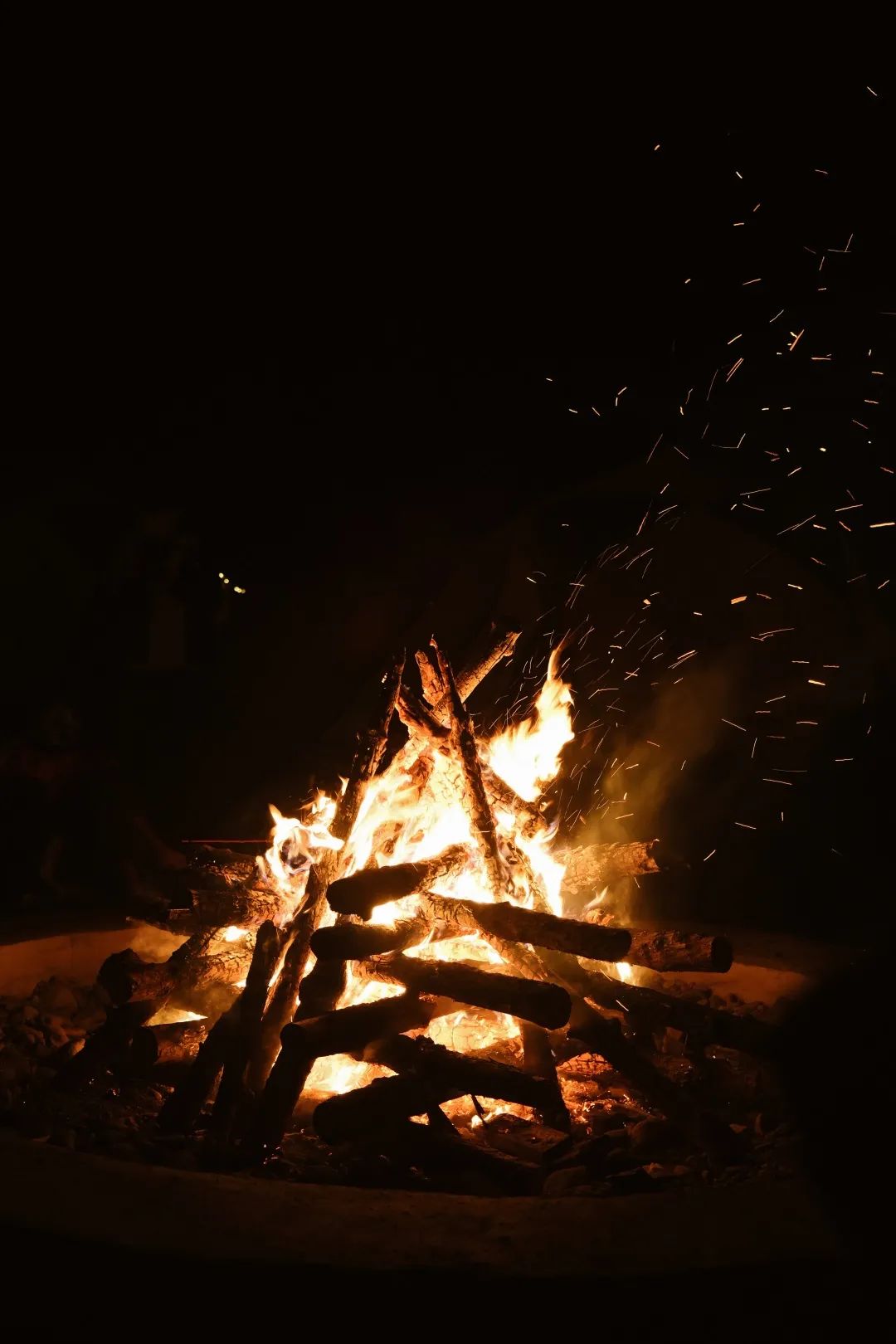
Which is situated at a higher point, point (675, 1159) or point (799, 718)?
point (799, 718)

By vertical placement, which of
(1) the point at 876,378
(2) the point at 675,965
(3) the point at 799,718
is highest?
(1) the point at 876,378

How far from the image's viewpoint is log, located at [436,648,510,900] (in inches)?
165

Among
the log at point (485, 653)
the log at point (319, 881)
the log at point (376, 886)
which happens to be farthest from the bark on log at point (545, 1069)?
the log at point (485, 653)

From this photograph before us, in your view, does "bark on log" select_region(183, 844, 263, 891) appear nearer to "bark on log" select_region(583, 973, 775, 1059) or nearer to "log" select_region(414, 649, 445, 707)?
"log" select_region(414, 649, 445, 707)

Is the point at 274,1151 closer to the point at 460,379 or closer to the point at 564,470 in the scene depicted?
the point at 564,470

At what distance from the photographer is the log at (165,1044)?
11.8 ft

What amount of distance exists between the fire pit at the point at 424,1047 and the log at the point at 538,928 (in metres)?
0.01

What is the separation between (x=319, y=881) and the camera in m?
3.94

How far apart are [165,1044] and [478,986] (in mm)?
1285

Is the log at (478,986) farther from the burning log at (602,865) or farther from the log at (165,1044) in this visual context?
the burning log at (602,865)

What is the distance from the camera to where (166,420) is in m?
11.0

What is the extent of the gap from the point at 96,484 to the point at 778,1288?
36.1 feet

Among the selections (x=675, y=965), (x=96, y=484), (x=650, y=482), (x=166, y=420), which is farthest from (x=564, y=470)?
(x=675, y=965)

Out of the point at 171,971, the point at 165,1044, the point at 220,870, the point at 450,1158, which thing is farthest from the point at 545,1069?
the point at 220,870
